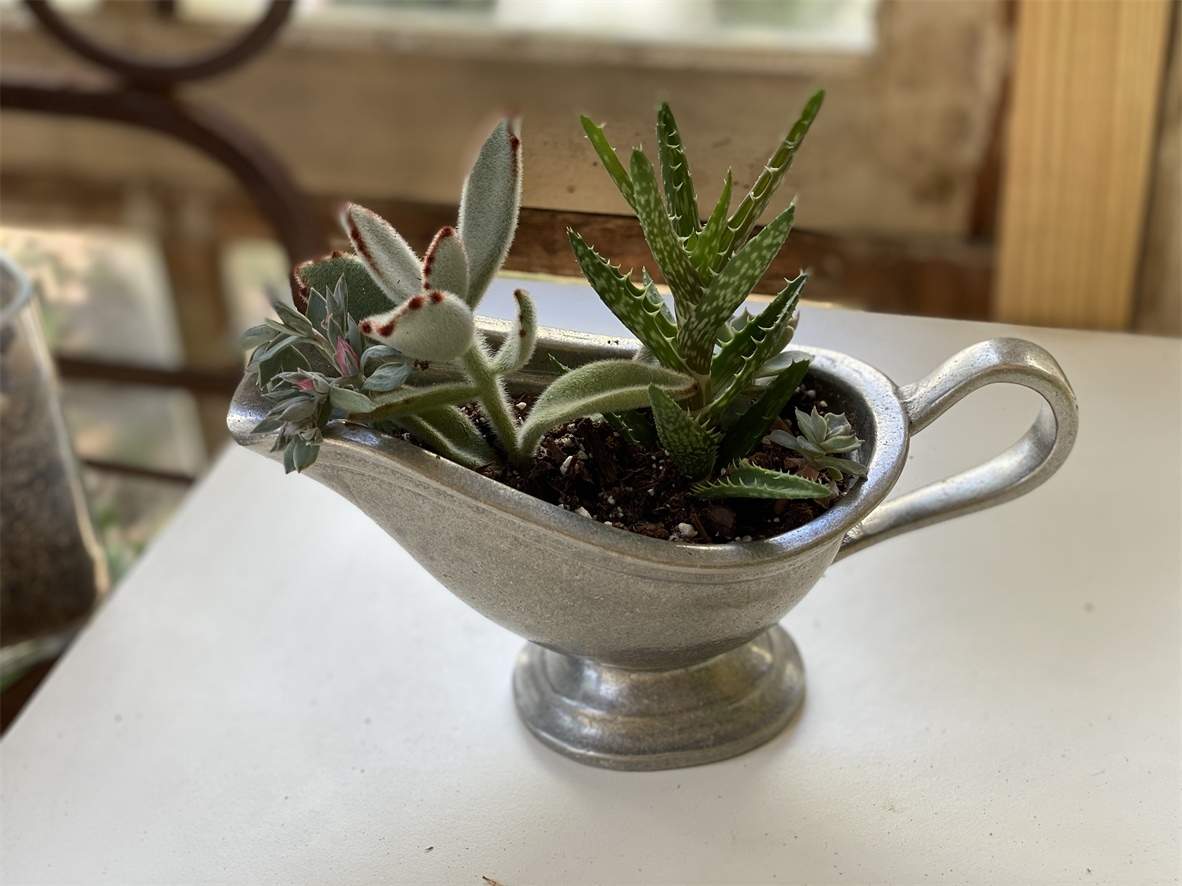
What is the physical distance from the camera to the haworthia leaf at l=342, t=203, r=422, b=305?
0.42 metres

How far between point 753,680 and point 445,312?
22cm

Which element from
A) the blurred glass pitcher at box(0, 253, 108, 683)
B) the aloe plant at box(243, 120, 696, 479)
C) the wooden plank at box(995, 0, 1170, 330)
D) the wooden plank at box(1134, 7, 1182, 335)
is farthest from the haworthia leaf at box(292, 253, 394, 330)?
the wooden plank at box(1134, 7, 1182, 335)

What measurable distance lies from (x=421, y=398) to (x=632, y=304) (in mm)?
77

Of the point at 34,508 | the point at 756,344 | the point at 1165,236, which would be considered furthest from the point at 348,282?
the point at 1165,236

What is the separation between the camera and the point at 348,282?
0.46 metres

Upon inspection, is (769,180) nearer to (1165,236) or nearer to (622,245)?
(622,245)

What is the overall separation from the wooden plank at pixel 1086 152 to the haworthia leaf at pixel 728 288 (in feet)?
1.39

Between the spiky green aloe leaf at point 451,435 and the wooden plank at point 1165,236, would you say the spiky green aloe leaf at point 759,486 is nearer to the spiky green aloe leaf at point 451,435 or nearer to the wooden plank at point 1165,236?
the spiky green aloe leaf at point 451,435

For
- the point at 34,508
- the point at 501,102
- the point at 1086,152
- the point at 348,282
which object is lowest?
the point at 501,102

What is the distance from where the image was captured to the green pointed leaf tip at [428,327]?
38 cm

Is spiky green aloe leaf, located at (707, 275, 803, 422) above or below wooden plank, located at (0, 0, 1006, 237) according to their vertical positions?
above

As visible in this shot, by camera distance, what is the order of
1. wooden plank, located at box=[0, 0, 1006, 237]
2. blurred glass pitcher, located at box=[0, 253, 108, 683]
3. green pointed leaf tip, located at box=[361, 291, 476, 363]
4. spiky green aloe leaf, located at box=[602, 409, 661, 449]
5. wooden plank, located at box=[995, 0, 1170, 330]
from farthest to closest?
wooden plank, located at box=[0, 0, 1006, 237]
wooden plank, located at box=[995, 0, 1170, 330]
blurred glass pitcher, located at box=[0, 253, 108, 683]
spiky green aloe leaf, located at box=[602, 409, 661, 449]
green pointed leaf tip, located at box=[361, 291, 476, 363]

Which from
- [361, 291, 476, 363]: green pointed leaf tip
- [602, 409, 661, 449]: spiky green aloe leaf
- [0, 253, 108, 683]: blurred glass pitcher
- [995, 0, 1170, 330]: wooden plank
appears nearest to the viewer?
[361, 291, 476, 363]: green pointed leaf tip

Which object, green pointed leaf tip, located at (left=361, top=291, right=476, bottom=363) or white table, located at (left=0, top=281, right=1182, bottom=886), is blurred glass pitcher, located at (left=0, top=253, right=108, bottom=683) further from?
green pointed leaf tip, located at (left=361, top=291, right=476, bottom=363)
